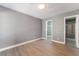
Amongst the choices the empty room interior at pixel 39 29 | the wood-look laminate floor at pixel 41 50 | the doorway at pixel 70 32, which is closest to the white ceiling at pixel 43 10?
the empty room interior at pixel 39 29

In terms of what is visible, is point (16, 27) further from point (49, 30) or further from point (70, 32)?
point (70, 32)

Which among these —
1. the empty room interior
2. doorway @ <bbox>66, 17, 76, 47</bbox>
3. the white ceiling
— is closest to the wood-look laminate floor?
the empty room interior

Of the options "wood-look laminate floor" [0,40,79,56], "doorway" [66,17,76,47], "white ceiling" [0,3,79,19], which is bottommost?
"wood-look laminate floor" [0,40,79,56]

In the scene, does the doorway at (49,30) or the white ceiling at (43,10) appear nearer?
the white ceiling at (43,10)

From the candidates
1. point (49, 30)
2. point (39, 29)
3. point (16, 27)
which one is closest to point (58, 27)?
point (49, 30)

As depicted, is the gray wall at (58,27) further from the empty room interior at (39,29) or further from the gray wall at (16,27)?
the gray wall at (16,27)

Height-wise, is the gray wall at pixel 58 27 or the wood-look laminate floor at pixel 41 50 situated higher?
the gray wall at pixel 58 27

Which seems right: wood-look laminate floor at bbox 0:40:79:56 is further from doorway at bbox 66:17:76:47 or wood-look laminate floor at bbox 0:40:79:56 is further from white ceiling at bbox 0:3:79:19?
white ceiling at bbox 0:3:79:19

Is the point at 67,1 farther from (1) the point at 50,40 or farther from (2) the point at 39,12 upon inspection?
(1) the point at 50,40

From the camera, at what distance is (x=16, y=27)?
2588mm

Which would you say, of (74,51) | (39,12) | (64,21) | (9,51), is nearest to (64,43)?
(74,51)

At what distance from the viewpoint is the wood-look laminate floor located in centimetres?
244

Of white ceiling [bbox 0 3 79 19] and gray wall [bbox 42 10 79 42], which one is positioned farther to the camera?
gray wall [bbox 42 10 79 42]

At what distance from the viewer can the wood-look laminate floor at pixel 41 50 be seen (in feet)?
7.99
